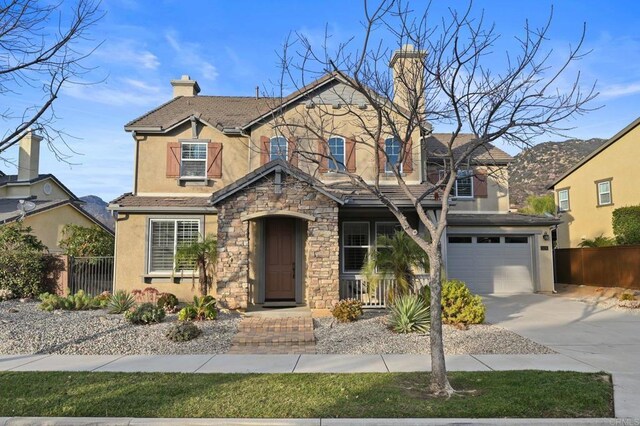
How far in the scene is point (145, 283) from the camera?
15.0 metres

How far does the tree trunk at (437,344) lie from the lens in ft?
20.6

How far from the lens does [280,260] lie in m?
14.4

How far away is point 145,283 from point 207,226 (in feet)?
8.75

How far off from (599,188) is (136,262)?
877 inches

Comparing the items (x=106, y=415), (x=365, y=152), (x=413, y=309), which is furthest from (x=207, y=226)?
(x=106, y=415)

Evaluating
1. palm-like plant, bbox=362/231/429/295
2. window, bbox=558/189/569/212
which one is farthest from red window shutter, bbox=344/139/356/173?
window, bbox=558/189/569/212

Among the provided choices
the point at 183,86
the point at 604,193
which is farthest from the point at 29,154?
the point at 604,193

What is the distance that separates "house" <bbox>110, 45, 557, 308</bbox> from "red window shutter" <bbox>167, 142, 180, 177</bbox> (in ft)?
0.11

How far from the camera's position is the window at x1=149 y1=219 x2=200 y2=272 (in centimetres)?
1508

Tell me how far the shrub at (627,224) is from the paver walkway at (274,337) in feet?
50.2

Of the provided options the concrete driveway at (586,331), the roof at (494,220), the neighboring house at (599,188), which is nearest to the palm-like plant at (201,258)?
the concrete driveway at (586,331)

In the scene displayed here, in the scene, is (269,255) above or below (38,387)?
above

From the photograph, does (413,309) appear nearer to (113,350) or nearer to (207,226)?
(113,350)

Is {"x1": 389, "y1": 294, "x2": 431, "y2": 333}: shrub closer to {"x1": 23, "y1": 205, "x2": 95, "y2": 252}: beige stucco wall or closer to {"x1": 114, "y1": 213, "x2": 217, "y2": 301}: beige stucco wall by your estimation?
{"x1": 114, "y1": 213, "x2": 217, "y2": 301}: beige stucco wall
